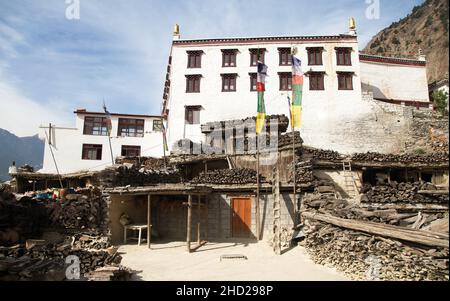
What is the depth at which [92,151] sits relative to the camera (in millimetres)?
32031

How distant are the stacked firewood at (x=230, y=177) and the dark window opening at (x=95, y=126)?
16.8 metres

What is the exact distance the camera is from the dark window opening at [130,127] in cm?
3328

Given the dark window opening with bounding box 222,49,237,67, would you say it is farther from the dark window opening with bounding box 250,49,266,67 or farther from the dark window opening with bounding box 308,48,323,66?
the dark window opening with bounding box 308,48,323,66

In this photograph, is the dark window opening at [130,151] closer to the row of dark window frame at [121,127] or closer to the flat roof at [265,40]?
the row of dark window frame at [121,127]

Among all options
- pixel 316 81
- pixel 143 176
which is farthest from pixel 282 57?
pixel 143 176

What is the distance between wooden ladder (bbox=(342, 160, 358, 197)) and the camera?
19798 millimetres

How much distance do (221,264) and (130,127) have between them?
2473 centimetres

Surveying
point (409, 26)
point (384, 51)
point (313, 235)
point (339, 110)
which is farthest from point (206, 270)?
point (409, 26)

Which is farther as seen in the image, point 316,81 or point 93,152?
point 93,152

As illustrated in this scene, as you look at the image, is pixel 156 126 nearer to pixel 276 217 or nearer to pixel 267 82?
pixel 267 82

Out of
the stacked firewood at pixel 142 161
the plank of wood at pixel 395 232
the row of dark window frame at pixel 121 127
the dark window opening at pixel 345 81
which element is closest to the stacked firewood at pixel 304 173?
the plank of wood at pixel 395 232

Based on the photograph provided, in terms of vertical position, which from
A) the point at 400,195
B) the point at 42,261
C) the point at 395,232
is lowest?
the point at 42,261

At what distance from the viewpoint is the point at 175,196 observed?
18703 mm
